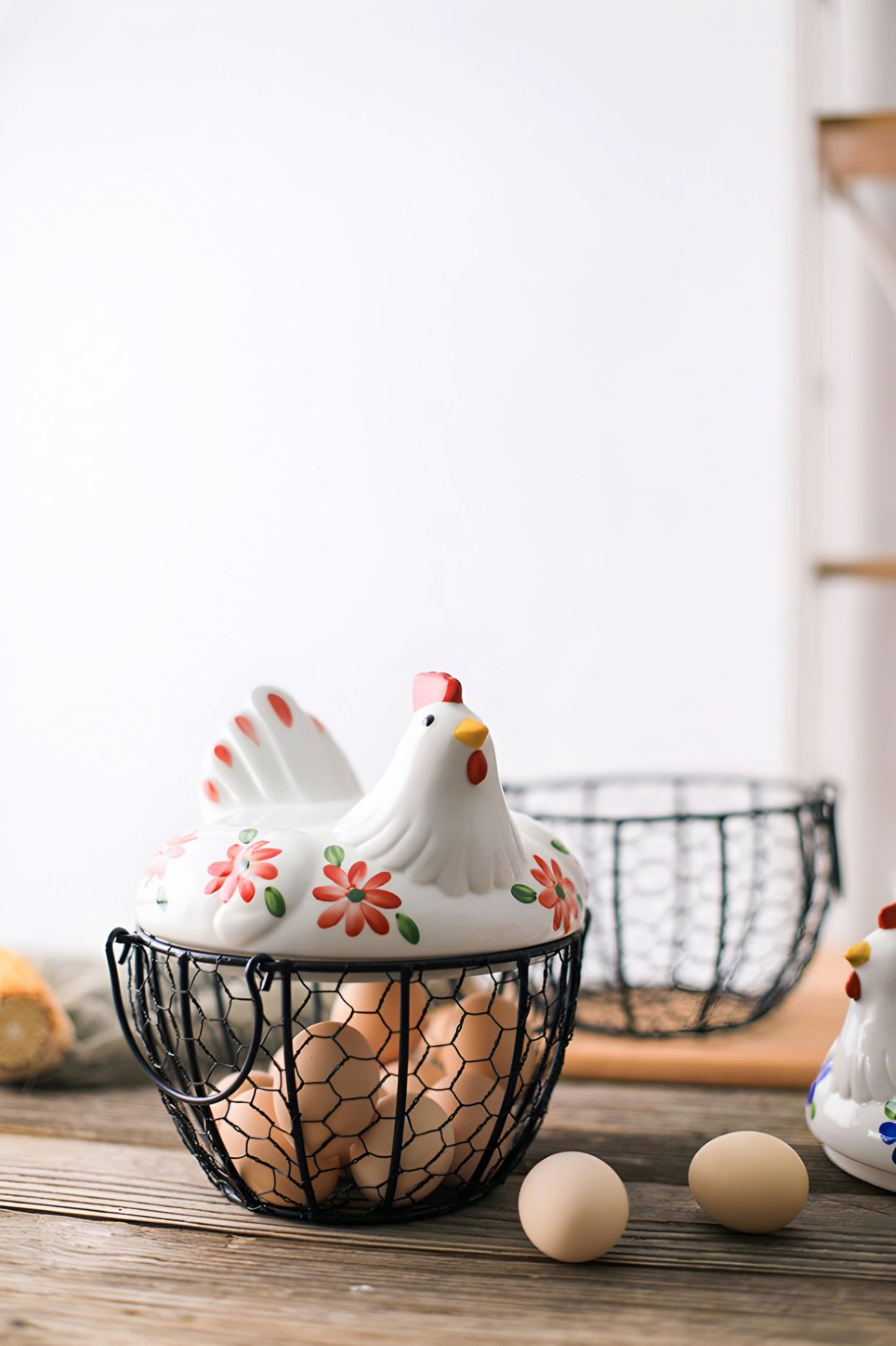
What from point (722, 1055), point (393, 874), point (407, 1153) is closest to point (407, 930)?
point (393, 874)

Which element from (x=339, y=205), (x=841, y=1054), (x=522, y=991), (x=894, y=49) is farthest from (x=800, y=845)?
(x=894, y=49)

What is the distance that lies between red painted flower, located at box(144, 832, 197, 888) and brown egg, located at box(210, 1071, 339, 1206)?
4.6 inches

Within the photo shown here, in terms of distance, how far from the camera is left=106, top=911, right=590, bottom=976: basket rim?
543 mm

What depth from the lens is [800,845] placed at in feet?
2.84

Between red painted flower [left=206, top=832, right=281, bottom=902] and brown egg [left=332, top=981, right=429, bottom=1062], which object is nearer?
red painted flower [left=206, top=832, right=281, bottom=902]

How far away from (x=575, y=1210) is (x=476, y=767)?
0.21 m

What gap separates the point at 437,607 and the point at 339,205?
A: 41cm

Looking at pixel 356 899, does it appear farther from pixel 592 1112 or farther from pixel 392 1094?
pixel 592 1112

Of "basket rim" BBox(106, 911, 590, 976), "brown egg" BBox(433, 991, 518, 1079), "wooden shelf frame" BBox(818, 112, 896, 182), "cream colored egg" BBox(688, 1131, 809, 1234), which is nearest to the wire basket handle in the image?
"basket rim" BBox(106, 911, 590, 976)

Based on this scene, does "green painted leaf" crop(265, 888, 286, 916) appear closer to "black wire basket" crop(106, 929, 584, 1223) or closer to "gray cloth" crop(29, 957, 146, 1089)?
"black wire basket" crop(106, 929, 584, 1223)

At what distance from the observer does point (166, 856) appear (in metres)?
0.60

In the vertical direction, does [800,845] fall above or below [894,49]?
below

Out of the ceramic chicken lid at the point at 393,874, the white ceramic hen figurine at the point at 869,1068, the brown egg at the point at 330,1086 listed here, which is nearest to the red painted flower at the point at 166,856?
the ceramic chicken lid at the point at 393,874

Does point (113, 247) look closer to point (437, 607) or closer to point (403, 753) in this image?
point (437, 607)
